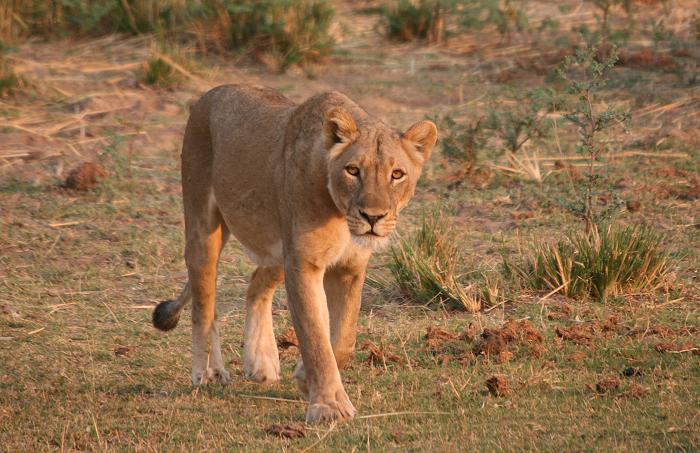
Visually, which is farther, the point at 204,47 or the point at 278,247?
the point at 204,47

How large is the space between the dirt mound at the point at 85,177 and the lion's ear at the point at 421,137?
5.30 m

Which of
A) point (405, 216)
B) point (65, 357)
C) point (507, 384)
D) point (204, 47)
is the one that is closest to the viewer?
point (507, 384)

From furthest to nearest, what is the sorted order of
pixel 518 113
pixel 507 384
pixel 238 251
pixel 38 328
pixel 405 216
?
pixel 518 113 < pixel 405 216 < pixel 238 251 < pixel 38 328 < pixel 507 384

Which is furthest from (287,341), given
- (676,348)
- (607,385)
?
(676,348)

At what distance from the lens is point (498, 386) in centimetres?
604

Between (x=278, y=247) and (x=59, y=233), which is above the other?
(x=278, y=247)

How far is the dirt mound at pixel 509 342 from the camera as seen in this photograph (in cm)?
680

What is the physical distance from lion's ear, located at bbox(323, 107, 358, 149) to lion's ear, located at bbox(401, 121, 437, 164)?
30 centimetres

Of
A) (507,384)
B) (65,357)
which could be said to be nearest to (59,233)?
(65,357)

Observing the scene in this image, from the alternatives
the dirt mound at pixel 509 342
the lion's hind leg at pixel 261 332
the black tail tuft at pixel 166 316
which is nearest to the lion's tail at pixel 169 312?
the black tail tuft at pixel 166 316

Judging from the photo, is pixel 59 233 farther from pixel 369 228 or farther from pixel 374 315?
pixel 369 228

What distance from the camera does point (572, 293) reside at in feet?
26.2

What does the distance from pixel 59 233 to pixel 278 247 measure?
12.6 feet

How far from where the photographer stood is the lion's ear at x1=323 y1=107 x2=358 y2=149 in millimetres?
5621
